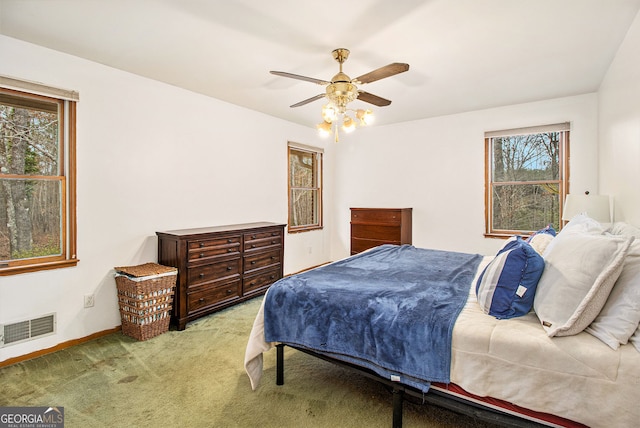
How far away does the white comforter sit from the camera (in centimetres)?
116

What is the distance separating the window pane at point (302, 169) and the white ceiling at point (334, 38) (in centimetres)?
175

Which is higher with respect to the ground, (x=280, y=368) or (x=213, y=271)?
(x=213, y=271)

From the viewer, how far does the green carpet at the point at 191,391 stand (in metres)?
1.77

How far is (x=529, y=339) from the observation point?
4.34ft

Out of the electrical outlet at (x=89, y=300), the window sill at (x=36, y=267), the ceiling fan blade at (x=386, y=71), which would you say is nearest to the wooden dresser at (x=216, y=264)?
the electrical outlet at (x=89, y=300)

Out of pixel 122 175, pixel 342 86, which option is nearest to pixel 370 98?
pixel 342 86

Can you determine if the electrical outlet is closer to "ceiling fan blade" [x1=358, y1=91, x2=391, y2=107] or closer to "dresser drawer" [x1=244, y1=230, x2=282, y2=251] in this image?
"dresser drawer" [x1=244, y1=230, x2=282, y2=251]

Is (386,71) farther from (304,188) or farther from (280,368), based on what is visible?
(304,188)

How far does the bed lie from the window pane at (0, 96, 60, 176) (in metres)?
2.54

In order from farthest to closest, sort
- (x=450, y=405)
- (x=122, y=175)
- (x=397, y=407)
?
(x=122, y=175), (x=397, y=407), (x=450, y=405)

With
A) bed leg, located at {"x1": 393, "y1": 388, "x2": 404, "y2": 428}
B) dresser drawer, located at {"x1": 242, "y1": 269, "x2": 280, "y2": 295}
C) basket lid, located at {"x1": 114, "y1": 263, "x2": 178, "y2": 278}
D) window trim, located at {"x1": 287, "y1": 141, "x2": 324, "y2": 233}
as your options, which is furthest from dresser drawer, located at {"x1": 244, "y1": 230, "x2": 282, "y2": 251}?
bed leg, located at {"x1": 393, "y1": 388, "x2": 404, "y2": 428}

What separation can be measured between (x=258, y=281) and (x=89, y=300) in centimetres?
168

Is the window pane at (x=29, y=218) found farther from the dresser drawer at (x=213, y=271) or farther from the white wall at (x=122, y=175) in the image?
the dresser drawer at (x=213, y=271)

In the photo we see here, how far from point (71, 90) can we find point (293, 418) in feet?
10.2
